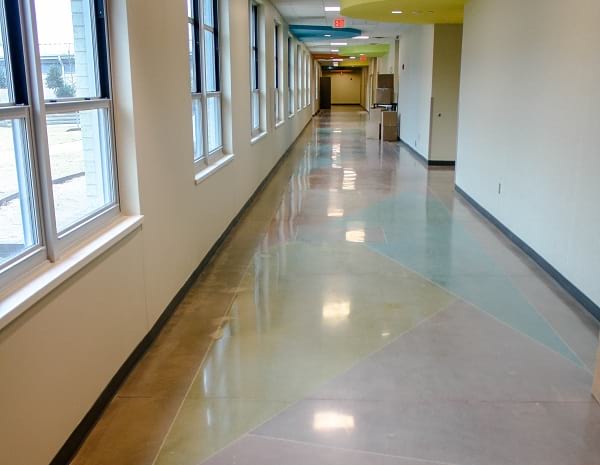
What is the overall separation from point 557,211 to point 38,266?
3.80 m

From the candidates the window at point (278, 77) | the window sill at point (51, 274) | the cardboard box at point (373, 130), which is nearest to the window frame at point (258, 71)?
the window at point (278, 77)

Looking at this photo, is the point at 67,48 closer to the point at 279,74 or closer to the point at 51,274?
the point at 51,274

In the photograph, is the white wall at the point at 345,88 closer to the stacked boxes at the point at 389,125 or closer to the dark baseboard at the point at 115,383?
the stacked boxes at the point at 389,125

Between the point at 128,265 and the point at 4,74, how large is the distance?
1.23 metres

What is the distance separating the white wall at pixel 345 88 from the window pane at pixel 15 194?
41.5 m

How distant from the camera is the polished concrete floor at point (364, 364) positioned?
2.50 metres

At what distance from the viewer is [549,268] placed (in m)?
4.75

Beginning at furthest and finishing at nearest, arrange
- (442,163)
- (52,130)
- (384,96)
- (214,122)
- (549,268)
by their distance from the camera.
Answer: (384,96) < (442,163) < (214,122) < (549,268) < (52,130)

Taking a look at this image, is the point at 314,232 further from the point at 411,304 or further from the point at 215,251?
the point at 411,304

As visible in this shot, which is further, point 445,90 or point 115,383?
point 445,90

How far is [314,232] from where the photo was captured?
243 inches

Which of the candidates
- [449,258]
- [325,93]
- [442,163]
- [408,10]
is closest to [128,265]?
[449,258]

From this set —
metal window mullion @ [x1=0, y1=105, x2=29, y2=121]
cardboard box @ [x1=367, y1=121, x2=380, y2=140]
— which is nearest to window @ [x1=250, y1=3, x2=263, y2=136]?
metal window mullion @ [x1=0, y1=105, x2=29, y2=121]

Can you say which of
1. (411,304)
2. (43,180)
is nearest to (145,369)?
(43,180)
